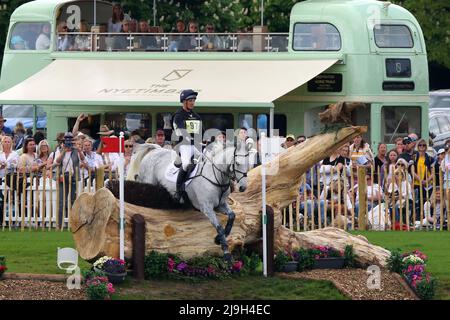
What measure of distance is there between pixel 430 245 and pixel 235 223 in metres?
4.66

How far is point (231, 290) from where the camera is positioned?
71.9 feet

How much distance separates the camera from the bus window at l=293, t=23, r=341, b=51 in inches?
1555

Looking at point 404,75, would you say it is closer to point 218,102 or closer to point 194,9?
point 218,102

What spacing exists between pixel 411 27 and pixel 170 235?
18537 mm

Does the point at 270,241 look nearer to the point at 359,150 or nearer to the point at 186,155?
the point at 186,155

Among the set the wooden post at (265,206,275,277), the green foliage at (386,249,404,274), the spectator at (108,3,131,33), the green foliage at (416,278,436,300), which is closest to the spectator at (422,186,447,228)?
the green foliage at (386,249,404,274)

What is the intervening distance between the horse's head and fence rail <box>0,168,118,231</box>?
291 inches

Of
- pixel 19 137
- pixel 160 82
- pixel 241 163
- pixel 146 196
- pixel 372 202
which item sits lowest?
pixel 372 202

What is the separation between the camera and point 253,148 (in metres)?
23.1

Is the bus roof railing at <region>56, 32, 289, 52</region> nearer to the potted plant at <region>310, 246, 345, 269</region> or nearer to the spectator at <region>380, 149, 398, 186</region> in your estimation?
the spectator at <region>380, 149, 398, 186</region>

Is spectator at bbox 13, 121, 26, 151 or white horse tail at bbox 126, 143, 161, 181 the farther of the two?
spectator at bbox 13, 121, 26, 151

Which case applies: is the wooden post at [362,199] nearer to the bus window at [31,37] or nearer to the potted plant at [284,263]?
the potted plant at [284,263]

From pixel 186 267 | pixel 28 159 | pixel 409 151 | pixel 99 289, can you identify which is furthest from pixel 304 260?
pixel 409 151

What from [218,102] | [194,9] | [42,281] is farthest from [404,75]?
[42,281]
